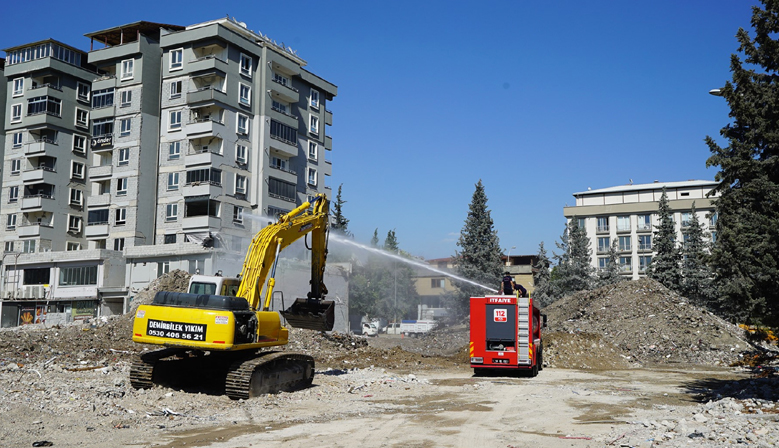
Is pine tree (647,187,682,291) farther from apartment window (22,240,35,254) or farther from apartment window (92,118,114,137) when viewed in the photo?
apartment window (22,240,35,254)

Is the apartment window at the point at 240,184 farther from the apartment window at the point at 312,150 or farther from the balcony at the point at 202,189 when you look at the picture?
the apartment window at the point at 312,150

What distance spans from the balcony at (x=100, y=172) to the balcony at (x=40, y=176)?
244 inches

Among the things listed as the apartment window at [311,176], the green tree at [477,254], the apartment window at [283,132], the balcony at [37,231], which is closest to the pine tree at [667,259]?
the green tree at [477,254]

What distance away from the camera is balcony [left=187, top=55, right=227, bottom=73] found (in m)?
58.1

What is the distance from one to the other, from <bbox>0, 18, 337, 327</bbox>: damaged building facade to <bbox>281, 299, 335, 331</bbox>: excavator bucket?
32.5 meters

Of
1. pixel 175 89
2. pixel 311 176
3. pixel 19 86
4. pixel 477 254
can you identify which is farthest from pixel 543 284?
pixel 19 86

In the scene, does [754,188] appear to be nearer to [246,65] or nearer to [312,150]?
[246,65]

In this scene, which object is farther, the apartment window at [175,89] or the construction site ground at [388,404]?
the apartment window at [175,89]

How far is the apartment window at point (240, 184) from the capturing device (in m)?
60.0

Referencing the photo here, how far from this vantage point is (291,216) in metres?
19.9

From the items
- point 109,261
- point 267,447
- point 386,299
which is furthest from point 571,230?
point 267,447

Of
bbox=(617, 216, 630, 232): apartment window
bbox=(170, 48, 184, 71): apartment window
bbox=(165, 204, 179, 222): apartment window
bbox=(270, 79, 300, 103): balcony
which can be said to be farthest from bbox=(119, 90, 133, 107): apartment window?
bbox=(617, 216, 630, 232): apartment window

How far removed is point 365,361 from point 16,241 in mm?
52868

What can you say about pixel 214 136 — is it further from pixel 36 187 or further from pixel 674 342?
pixel 674 342
